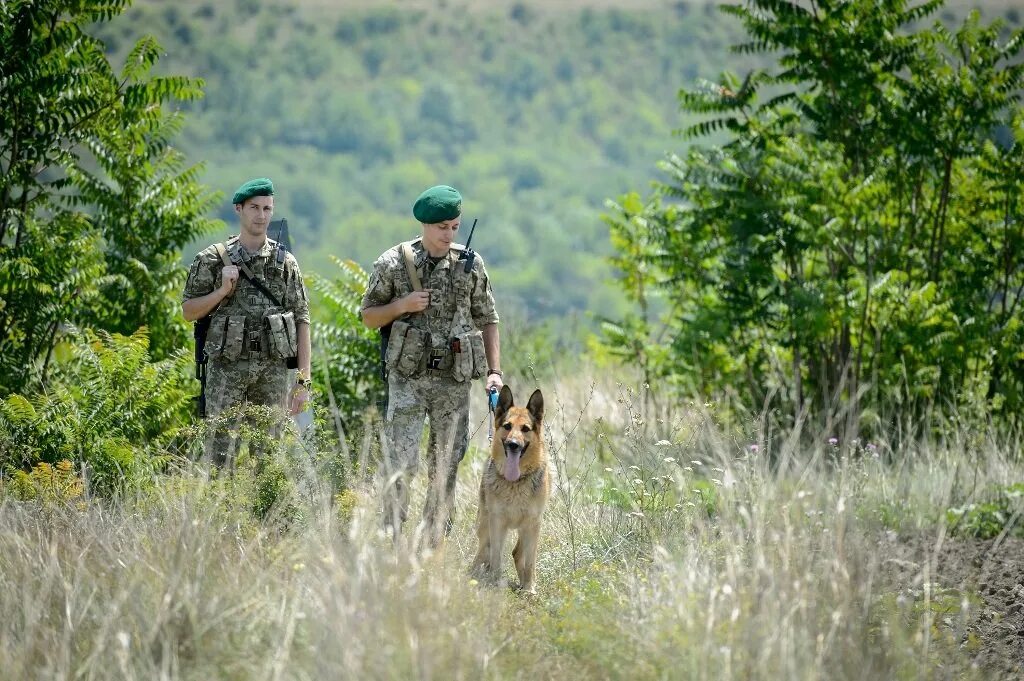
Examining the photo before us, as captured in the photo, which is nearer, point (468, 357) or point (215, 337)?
point (468, 357)

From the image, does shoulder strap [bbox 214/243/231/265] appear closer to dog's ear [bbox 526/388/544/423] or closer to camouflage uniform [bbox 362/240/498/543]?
camouflage uniform [bbox 362/240/498/543]

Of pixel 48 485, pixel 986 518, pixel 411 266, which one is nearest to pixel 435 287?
pixel 411 266

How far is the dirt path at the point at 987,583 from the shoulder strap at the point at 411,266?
322 cm

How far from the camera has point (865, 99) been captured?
455 inches

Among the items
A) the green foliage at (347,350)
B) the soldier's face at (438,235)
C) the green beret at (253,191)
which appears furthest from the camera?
the green foliage at (347,350)

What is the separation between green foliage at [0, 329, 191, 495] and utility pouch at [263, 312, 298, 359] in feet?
2.93

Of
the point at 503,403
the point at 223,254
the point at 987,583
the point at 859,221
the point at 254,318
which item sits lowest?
the point at 987,583

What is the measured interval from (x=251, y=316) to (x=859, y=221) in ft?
21.6

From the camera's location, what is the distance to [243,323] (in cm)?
770

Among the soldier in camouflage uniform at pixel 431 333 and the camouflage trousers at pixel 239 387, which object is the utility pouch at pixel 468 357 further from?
the camouflage trousers at pixel 239 387

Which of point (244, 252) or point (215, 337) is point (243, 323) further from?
point (244, 252)

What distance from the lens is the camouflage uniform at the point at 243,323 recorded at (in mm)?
7656

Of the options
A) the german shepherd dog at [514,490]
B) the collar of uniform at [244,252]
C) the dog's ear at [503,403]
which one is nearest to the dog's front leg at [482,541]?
the german shepherd dog at [514,490]

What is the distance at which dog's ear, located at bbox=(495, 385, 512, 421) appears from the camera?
6.72 meters
